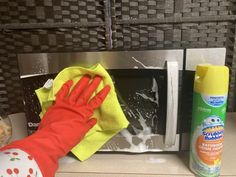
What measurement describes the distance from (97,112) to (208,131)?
0.89 ft

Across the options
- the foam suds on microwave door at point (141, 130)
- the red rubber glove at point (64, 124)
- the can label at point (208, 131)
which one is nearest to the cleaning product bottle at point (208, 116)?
the can label at point (208, 131)

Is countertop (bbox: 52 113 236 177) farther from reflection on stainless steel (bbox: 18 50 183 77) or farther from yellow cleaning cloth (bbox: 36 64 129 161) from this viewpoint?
reflection on stainless steel (bbox: 18 50 183 77)

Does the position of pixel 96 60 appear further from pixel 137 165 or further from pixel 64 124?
pixel 137 165

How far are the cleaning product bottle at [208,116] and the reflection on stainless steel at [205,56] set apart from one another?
0.19 ft

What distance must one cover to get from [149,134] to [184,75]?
0.58 ft

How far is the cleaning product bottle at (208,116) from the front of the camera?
21.2 inches

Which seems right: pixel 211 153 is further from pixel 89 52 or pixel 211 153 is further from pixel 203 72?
pixel 89 52

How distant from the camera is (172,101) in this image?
0.63m

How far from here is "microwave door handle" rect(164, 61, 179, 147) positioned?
0.61m

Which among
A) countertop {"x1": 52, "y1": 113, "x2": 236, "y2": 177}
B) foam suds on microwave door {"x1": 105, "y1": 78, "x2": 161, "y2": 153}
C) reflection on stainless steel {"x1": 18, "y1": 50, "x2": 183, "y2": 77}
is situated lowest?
countertop {"x1": 52, "y1": 113, "x2": 236, "y2": 177}

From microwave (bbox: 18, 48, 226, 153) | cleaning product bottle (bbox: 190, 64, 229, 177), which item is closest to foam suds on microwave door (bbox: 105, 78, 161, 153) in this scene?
microwave (bbox: 18, 48, 226, 153)

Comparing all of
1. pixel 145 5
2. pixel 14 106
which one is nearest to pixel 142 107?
pixel 145 5

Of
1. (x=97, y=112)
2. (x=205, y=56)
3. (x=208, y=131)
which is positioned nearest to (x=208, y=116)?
(x=208, y=131)

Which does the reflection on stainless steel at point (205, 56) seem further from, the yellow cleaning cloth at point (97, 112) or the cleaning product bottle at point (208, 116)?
the yellow cleaning cloth at point (97, 112)
